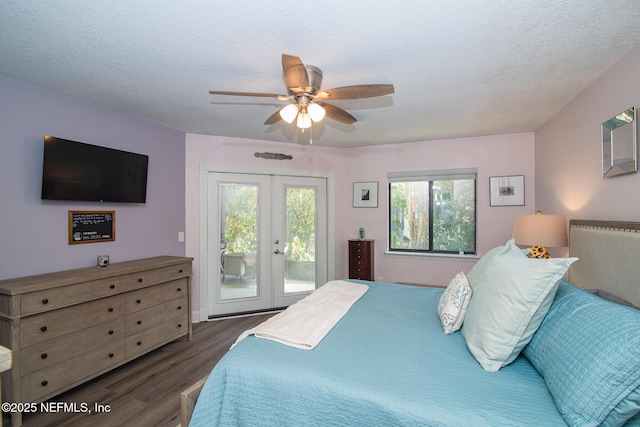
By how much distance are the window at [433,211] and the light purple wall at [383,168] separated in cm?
12

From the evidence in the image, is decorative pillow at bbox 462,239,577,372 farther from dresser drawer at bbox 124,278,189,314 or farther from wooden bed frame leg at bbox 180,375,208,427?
dresser drawer at bbox 124,278,189,314

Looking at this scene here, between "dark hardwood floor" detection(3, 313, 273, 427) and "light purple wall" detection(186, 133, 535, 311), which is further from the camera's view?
"light purple wall" detection(186, 133, 535, 311)

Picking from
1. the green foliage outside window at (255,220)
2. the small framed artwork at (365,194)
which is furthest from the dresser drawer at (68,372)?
the small framed artwork at (365,194)

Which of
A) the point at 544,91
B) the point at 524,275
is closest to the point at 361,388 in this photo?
the point at 524,275

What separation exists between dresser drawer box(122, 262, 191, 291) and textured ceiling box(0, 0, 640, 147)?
1.60m

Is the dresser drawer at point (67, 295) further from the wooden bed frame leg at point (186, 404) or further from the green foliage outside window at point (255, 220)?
the green foliage outside window at point (255, 220)

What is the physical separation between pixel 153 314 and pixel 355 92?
2713mm

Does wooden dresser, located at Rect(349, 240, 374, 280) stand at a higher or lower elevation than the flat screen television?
lower

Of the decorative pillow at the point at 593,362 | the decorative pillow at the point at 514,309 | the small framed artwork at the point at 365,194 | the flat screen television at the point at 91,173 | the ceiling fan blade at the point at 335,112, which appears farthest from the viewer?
the small framed artwork at the point at 365,194

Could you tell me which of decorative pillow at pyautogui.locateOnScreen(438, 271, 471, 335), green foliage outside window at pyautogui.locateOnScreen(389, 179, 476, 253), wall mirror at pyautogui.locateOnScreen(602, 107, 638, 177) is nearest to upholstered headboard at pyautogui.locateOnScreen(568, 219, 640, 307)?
wall mirror at pyautogui.locateOnScreen(602, 107, 638, 177)

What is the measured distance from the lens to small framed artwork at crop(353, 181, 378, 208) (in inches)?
178

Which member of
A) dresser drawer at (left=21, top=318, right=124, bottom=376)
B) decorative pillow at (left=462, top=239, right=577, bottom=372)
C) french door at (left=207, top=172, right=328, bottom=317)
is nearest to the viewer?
decorative pillow at (left=462, top=239, right=577, bottom=372)

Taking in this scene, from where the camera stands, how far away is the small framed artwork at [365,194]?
14.8ft

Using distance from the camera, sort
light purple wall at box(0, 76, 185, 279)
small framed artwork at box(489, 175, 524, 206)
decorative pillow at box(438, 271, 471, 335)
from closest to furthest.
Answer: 1. decorative pillow at box(438, 271, 471, 335)
2. light purple wall at box(0, 76, 185, 279)
3. small framed artwork at box(489, 175, 524, 206)
